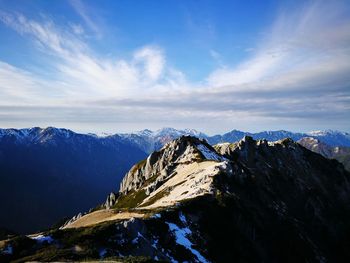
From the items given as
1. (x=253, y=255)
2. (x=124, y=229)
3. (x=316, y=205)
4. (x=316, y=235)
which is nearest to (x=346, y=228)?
(x=316, y=205)

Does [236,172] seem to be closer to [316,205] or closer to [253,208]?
[253,208]

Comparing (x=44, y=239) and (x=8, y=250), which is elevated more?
(x=44, y=239)

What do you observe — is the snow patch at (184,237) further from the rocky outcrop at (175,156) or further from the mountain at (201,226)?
the rocky outcrop at (175,156)

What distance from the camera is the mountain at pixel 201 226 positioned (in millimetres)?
57969

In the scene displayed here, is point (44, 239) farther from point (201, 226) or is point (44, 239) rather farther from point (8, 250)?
point (201, 226)

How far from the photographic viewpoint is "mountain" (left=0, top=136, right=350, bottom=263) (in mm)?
57969

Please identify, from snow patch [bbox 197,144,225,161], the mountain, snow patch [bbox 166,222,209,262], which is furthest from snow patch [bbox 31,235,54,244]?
snow patch [bbox 197,144,225,161]

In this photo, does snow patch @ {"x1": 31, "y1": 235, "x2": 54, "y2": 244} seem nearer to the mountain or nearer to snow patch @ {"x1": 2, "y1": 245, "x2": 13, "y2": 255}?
the mountain

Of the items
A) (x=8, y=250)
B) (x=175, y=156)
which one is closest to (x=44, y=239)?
(x=8, y=250)

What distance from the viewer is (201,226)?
3246 inches

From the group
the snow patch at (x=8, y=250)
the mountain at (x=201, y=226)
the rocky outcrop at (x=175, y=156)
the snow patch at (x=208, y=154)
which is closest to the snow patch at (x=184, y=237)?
the mountain at (x=201, y=226)

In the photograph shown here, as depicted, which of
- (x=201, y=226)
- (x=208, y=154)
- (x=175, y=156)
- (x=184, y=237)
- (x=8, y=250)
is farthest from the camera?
(x=175, y=156)

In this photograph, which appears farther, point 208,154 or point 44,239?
point 208,154

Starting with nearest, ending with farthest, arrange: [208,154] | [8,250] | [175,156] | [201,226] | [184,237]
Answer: [8,250] → [184,237] → [201,226] → [208,154] → [175,156]
